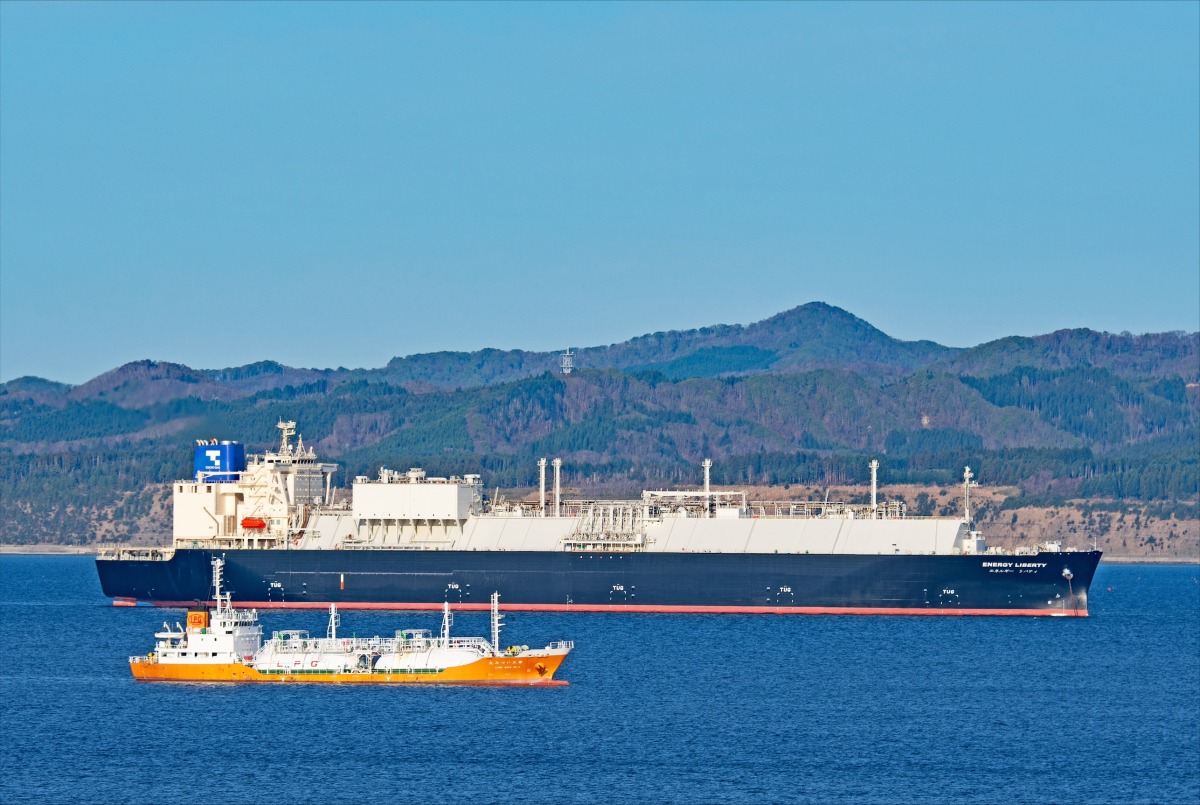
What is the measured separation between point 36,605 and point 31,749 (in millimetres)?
56317

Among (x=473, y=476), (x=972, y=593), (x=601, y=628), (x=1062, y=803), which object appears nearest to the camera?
(x=1062, y=803)

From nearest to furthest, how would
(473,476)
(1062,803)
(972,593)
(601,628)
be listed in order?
(1062,803), (601,628), (972,593), (473,476)

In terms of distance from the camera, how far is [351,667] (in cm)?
6356

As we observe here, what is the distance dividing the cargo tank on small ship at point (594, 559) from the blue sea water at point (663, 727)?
318 inches

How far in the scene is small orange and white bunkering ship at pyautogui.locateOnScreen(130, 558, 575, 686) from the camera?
208 ft

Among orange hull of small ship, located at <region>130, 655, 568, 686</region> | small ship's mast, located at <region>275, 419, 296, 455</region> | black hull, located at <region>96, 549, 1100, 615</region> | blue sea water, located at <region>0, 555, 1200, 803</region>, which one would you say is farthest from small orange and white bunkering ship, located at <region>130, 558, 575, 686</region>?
small ship's mast, located at <region>275, 419, 296, 455</region>

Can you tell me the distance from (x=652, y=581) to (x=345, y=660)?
3008cm

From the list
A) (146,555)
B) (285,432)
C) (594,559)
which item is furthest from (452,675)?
(285,432)

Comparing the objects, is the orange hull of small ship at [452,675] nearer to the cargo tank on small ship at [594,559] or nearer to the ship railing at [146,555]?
the cargo tank on small ship at [594,559]

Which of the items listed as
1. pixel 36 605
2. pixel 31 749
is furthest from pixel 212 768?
pixel 36 605

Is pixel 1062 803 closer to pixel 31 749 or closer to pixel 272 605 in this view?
pixel 31 749

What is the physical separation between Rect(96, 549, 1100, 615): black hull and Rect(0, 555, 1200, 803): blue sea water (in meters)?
7.63

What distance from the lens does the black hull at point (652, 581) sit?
294 ft

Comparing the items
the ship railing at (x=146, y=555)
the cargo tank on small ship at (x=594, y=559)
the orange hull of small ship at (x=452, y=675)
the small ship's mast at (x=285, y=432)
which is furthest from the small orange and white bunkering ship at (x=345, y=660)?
the small ship's mast at (x=285, y=432)
